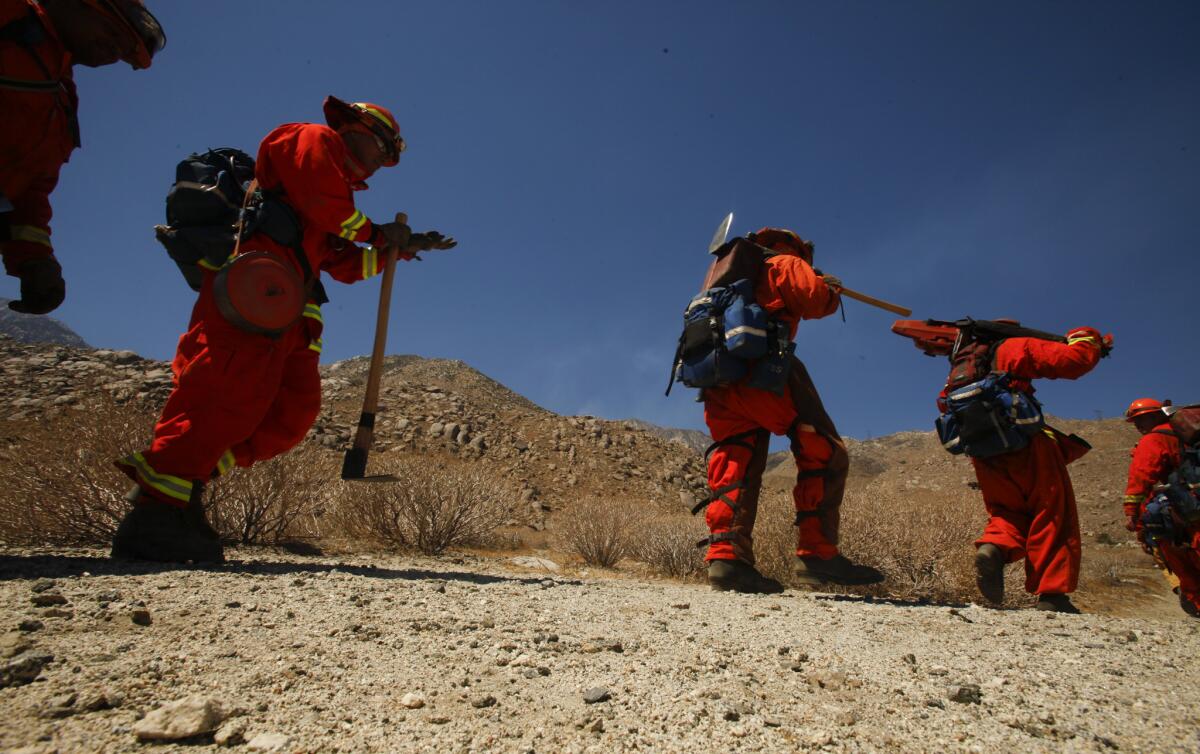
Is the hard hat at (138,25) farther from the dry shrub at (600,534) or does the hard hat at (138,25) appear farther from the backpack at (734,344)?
the dry shrub at (600,534)

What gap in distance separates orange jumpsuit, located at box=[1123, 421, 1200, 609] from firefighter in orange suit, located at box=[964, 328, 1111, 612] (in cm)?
234

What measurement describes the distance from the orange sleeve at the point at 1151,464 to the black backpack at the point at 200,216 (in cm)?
711

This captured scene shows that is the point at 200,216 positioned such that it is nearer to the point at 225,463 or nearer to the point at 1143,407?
the point at 225,463

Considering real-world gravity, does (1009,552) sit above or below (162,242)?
below

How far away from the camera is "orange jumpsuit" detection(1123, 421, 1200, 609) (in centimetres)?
520

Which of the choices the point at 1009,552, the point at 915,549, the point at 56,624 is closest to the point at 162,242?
the point at 56,624

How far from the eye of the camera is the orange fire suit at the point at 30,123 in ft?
7.53

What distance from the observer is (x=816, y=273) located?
361 centimetres

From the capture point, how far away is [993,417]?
140 inches

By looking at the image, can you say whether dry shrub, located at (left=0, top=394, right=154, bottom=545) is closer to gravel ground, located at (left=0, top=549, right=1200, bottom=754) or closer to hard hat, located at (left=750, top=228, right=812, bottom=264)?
gravel ground, located at (left=0, top=549, right=1200, bottom=754)

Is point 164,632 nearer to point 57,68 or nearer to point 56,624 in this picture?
point 56,624

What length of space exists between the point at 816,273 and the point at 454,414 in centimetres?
1364

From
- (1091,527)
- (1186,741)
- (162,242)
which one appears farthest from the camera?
(1091,527)

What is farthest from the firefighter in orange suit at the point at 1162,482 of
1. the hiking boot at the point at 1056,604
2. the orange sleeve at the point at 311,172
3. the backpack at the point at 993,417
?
the orange sleeve at the point at 311,172
